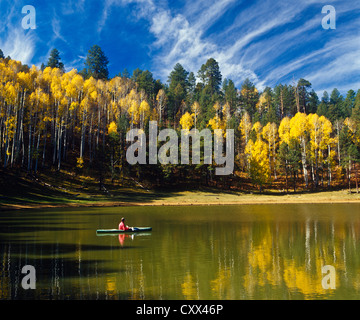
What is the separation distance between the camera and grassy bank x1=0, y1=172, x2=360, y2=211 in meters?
47.8

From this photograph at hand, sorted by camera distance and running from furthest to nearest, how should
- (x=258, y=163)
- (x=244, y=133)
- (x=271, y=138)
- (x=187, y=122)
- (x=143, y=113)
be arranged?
(x=244, y=133), (x=187, y=122), (x=271, y=138), (x=143, y=113), (x=258, y=163)

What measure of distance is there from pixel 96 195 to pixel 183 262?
44.6 m

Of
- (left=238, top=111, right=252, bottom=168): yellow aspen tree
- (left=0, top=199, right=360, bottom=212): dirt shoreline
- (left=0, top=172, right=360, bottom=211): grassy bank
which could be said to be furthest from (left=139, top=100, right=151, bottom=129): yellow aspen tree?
(left=0, top=199, right=360, bottom=212): dirt shoreline

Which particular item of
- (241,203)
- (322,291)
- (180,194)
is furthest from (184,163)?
(322,291)

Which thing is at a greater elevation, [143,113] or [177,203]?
[143,113]

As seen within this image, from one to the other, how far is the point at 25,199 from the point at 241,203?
37996 mm

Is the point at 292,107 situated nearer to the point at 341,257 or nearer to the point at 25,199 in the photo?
the point at 25,199

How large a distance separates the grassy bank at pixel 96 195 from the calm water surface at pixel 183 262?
22.9 metres

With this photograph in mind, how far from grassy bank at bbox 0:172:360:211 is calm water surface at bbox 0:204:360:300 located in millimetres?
22891

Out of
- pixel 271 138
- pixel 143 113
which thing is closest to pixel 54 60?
pixel 143 113

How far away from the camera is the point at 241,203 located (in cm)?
5794

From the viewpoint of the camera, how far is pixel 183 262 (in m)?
15.5

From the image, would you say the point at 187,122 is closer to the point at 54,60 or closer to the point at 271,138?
the point at 271,138

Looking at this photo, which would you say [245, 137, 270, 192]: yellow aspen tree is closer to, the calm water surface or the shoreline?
the shoreline
